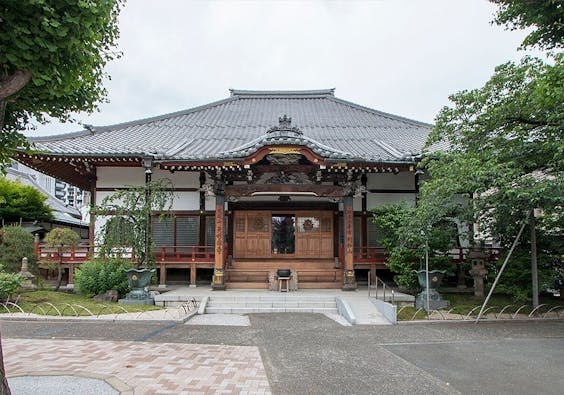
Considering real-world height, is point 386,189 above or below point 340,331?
above

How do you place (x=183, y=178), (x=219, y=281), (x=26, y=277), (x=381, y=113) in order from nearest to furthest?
(x=26, y=277)
(x=219, y=281)
(x=183, y=178)
(x=381, y=113)

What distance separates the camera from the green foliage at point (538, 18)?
25.7 ft

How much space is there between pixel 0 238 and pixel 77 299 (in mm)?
6429

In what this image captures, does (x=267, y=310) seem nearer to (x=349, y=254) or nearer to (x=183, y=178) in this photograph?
(x=349, y=254)

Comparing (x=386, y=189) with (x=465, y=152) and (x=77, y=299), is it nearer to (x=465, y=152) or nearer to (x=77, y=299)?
(x=465, y=152)

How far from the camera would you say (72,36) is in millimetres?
3654

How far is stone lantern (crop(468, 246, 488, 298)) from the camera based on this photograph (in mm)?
11656

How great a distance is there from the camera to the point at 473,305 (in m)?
10.8

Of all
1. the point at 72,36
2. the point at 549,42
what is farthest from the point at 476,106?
the point at 72,36

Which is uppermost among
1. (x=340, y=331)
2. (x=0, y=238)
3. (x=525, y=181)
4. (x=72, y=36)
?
(x=72, y=36)

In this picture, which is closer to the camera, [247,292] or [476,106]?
[476,106]

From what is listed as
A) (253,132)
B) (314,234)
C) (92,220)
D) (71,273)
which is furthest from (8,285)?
(253,132)

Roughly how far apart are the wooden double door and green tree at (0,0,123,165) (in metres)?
10.7

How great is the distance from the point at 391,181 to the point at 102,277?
1046 cm
